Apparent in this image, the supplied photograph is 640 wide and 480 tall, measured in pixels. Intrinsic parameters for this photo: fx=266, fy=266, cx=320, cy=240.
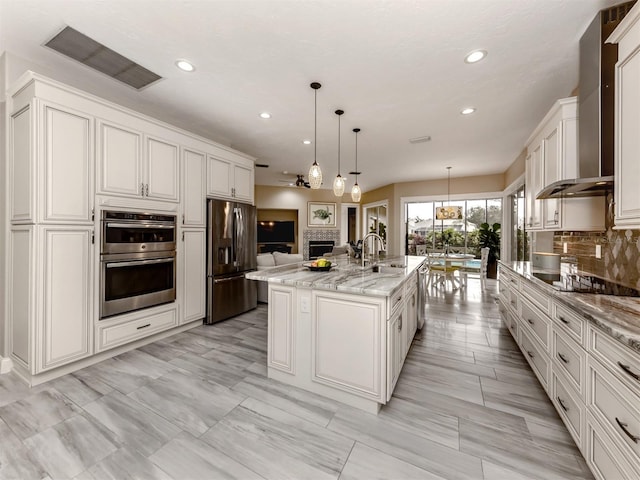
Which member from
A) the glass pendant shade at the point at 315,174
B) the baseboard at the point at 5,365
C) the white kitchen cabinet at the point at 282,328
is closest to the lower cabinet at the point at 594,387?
the white kitchen cabinet at the point at 282,328

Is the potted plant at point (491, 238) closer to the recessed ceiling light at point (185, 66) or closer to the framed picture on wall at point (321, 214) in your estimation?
the framed picture on wall at point (321, 214)

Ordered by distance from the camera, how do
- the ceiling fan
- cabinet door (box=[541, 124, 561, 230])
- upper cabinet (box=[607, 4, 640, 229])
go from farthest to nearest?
the ceiling fan
cabinet door (box=[541, 124, 561, 230])
upper cabinet (box=[607, 4, 640, 229])

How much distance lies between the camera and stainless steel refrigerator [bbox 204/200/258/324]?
142 inches

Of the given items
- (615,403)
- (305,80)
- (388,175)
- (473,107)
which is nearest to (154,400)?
(615,403)

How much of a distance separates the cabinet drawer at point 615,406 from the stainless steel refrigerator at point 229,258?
362 cm

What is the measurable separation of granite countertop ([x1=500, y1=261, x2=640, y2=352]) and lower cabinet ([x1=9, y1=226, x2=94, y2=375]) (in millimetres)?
3587

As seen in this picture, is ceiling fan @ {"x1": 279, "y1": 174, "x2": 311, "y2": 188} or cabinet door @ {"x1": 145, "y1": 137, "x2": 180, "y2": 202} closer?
cabinet door @ {"x1": 145, "y1": 137, "x2": 180, "y2": 202}

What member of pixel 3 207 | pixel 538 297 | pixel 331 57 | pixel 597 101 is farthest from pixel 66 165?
pixel 597 101

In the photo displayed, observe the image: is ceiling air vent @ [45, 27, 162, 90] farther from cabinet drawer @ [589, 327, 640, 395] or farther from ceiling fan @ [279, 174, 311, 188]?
ceiling fan @ [279, 174, 311, 188]

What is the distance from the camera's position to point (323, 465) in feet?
4.75

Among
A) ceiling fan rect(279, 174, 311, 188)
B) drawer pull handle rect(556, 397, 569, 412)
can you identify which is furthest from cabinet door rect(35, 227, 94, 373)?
ceiling fan rect(279, 174, 311, 188)

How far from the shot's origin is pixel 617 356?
3.74ft

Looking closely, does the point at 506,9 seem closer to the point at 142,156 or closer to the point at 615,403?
the point at 615,403

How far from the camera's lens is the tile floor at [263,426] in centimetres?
143
